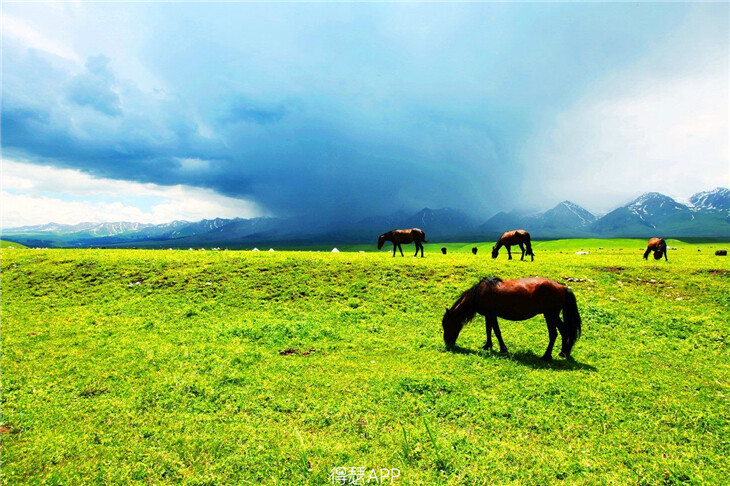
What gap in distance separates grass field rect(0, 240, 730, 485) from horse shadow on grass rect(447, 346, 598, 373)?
3.8 inches

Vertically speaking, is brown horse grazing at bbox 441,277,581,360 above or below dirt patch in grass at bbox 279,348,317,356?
above

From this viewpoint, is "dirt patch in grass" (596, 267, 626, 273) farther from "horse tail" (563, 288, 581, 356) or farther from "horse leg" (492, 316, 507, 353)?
"horse leg" (492, 316, 507, 353)

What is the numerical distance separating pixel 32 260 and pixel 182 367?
24650 mm

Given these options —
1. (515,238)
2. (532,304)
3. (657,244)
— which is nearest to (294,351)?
(532,304)

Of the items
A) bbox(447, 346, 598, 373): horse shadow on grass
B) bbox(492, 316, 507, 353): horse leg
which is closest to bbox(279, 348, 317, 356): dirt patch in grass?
bbox(447, 346, 598, 373): horse shadow on grass

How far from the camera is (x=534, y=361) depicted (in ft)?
36.9

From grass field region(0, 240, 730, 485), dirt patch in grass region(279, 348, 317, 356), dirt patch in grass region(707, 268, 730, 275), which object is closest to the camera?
grass field region(0, 240, 730, 485)

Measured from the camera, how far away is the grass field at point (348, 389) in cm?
646

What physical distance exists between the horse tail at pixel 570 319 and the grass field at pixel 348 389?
990 millimetres

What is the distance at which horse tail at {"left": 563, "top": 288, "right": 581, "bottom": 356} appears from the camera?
11.2 m

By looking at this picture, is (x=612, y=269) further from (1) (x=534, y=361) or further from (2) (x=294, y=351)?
(2) (x=294, y=351)

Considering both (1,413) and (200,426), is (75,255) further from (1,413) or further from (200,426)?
(200,426)

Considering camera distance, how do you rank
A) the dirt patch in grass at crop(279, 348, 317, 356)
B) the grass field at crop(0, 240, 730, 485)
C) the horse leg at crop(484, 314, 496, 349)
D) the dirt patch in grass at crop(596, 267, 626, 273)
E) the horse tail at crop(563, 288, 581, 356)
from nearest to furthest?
the grass field at crop(0, 240, 730, 485) < the horse tail at crop(563, 288, 581, 356) < the horse leg at crop(484, 314, 496, 349) < the dirt patch in grass at crop(279, 348, 317, 356) < the dirt patch in grass at crop(596, 267, 626, 273)

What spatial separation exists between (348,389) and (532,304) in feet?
24.1
